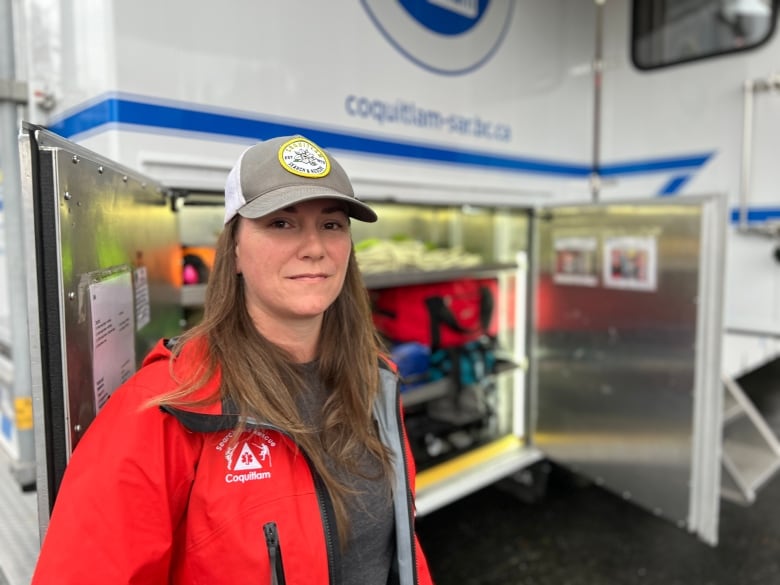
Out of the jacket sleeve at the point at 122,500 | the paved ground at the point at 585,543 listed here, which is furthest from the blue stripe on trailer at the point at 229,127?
the paved ground at the point at 585,543

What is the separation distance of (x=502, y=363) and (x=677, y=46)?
198cm

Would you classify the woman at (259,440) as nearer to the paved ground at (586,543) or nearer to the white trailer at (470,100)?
the white trailer at (470,100)

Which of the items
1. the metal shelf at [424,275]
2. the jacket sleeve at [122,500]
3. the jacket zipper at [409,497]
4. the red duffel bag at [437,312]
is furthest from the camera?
the red duffel bag at [437,312]

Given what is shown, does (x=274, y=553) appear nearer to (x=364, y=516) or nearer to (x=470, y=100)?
(x=364, y=516)

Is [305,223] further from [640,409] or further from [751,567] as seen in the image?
[751,567]

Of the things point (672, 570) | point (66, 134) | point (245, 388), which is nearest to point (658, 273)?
Result: point (672, 570)

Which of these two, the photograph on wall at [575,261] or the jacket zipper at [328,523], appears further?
the photograph on wall at [575,261]

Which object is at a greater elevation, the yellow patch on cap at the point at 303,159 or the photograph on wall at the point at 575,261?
the yellow patch on cap at the point at 303,159

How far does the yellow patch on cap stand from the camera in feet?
3.60

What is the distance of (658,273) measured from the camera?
2607 mm

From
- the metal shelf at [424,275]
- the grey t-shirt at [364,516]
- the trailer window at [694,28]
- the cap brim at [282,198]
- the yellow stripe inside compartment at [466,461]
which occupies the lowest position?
the yellow stripe inside compartment at [466,461]

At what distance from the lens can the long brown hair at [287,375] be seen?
3.50 ft

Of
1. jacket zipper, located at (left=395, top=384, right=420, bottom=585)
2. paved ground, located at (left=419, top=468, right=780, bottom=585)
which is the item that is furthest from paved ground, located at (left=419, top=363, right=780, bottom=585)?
jacket zipper, located at (left=395, top=384, right=420, bottom=585)

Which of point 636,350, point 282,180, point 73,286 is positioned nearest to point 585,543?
point 636,350
